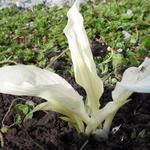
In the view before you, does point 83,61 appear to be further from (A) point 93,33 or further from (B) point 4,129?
(A) point 93,33

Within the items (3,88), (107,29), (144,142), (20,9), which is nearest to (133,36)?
(107,29)

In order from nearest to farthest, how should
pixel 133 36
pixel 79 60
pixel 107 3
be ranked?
pixel 79 60
pixel 133 36
pixel 107 3

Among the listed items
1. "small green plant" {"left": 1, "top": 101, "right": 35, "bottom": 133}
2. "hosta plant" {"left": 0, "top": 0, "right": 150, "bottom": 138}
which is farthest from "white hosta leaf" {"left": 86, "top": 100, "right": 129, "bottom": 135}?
"small green plant" {"left": 1, "top": 101, "right": 35, "bottom": 133}

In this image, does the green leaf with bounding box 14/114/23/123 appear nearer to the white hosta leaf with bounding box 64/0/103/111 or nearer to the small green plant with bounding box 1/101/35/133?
the small green plant with bounding box 1/101/35/133

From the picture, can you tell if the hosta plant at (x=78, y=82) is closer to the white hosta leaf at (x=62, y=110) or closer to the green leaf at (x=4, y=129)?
the white hosta leaf at (x=62, y=110)

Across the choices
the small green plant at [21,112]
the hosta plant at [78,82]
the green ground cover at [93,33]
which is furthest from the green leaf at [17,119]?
the green ground cover at [93,33]

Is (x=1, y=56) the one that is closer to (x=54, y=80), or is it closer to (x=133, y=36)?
(x=133, y=36)
